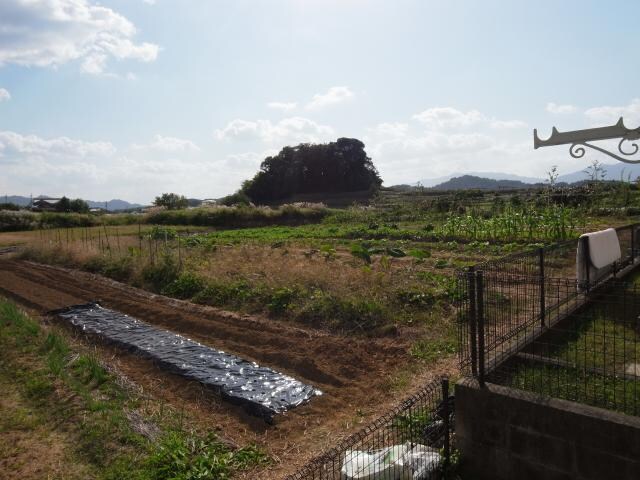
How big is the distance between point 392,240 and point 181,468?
14.7 metres

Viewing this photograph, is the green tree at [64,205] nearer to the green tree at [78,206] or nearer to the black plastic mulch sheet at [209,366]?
the green tree at [78,206]

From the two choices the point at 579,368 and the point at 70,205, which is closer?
the point at 579,368

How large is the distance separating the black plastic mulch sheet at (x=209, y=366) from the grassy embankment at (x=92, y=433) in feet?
2.30

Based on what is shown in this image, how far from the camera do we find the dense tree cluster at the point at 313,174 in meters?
55.8

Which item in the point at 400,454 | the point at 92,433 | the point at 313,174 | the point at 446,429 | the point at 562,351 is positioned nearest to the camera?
the point at 400,454

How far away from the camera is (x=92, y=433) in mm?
4668

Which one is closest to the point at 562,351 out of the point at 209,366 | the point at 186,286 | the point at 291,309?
the point at 209,366

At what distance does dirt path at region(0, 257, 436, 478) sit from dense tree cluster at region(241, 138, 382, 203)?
45943 mm

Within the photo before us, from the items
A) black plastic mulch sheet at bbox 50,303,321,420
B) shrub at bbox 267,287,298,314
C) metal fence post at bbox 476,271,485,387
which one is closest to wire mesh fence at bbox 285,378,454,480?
metal fence post at bbox 476,271,485,387

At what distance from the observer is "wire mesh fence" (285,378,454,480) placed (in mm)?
3414

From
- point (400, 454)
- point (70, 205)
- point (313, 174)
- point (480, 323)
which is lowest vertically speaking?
point (400, 454)

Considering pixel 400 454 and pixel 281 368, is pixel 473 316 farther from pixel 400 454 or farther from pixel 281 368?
pixel 281 368

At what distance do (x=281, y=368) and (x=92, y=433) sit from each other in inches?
94.6

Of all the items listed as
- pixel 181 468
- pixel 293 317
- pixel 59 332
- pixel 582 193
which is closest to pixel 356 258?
pixel 293 317
